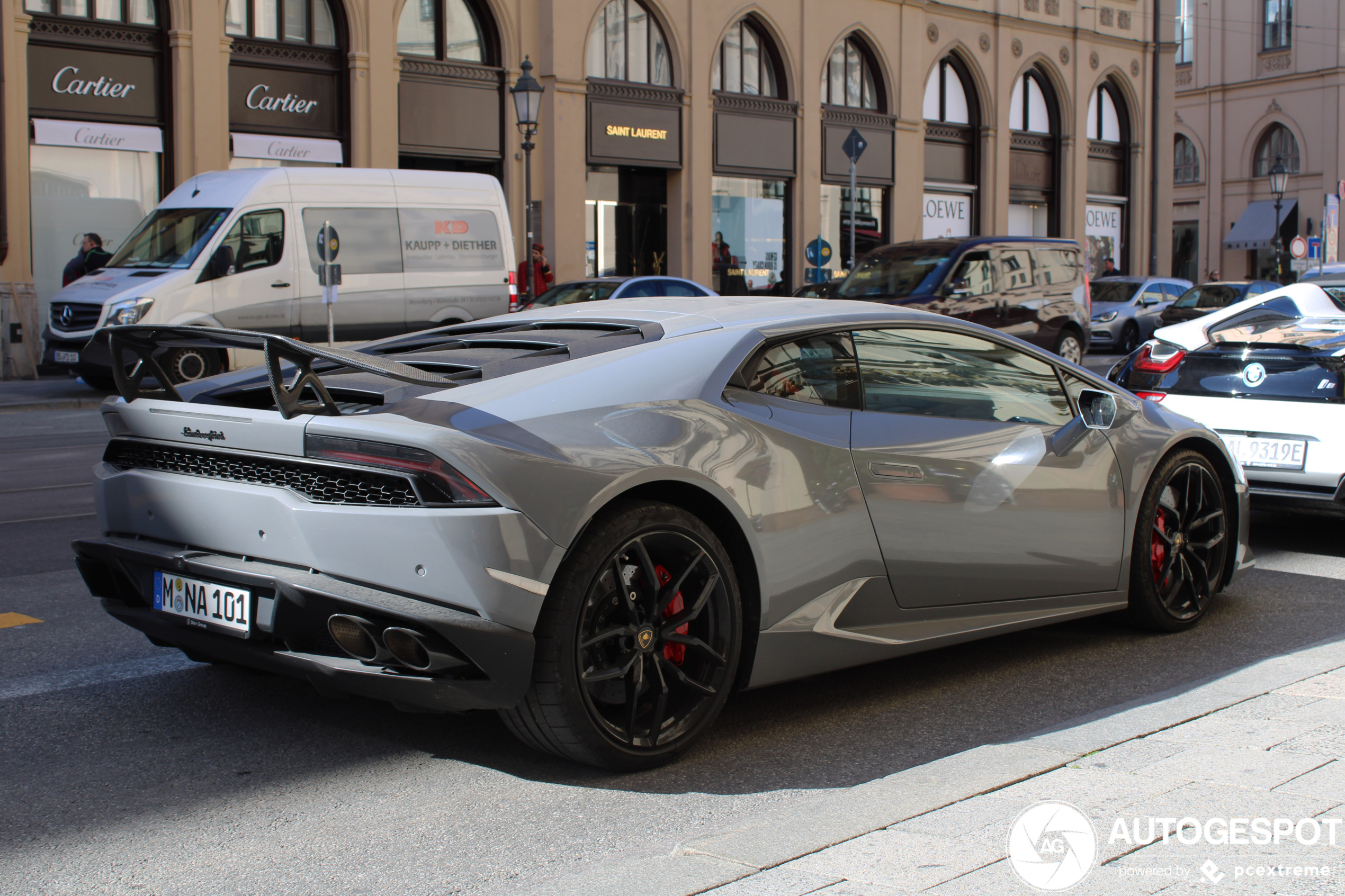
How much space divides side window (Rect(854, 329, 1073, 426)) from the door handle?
0.20 metres

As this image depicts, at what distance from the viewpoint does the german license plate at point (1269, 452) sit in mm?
6762

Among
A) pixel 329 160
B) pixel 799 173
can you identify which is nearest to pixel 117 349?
pixel 329 160

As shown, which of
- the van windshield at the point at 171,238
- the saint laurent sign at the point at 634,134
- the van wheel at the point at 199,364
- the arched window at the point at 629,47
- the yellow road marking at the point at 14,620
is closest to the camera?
the yellow road marking at the point at 14,620

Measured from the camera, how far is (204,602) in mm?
3697

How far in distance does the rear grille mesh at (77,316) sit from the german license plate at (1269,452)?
13320 mm

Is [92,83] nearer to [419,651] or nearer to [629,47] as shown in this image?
[629,47]

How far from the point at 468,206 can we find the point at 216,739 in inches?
575

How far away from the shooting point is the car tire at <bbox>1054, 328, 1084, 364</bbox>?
1967 cm

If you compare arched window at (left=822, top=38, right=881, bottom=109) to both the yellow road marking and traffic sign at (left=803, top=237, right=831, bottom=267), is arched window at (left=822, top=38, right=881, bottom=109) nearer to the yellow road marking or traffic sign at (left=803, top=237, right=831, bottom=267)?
traffic sign at (left=803, top=237, right=831, bottom=267)

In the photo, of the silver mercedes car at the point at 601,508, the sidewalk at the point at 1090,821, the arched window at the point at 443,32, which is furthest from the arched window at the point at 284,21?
the sidewalk at the point at 1090,821

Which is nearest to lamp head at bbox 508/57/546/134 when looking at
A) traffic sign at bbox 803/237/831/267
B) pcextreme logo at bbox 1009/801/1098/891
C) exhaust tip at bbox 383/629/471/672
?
traffic sign at bbox 803/237/831/267

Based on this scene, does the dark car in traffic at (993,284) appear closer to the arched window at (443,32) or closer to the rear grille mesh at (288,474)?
the arched window at (443,32)

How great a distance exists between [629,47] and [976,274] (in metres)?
11.6

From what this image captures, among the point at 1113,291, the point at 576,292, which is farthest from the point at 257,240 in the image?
the point at 1113,291
